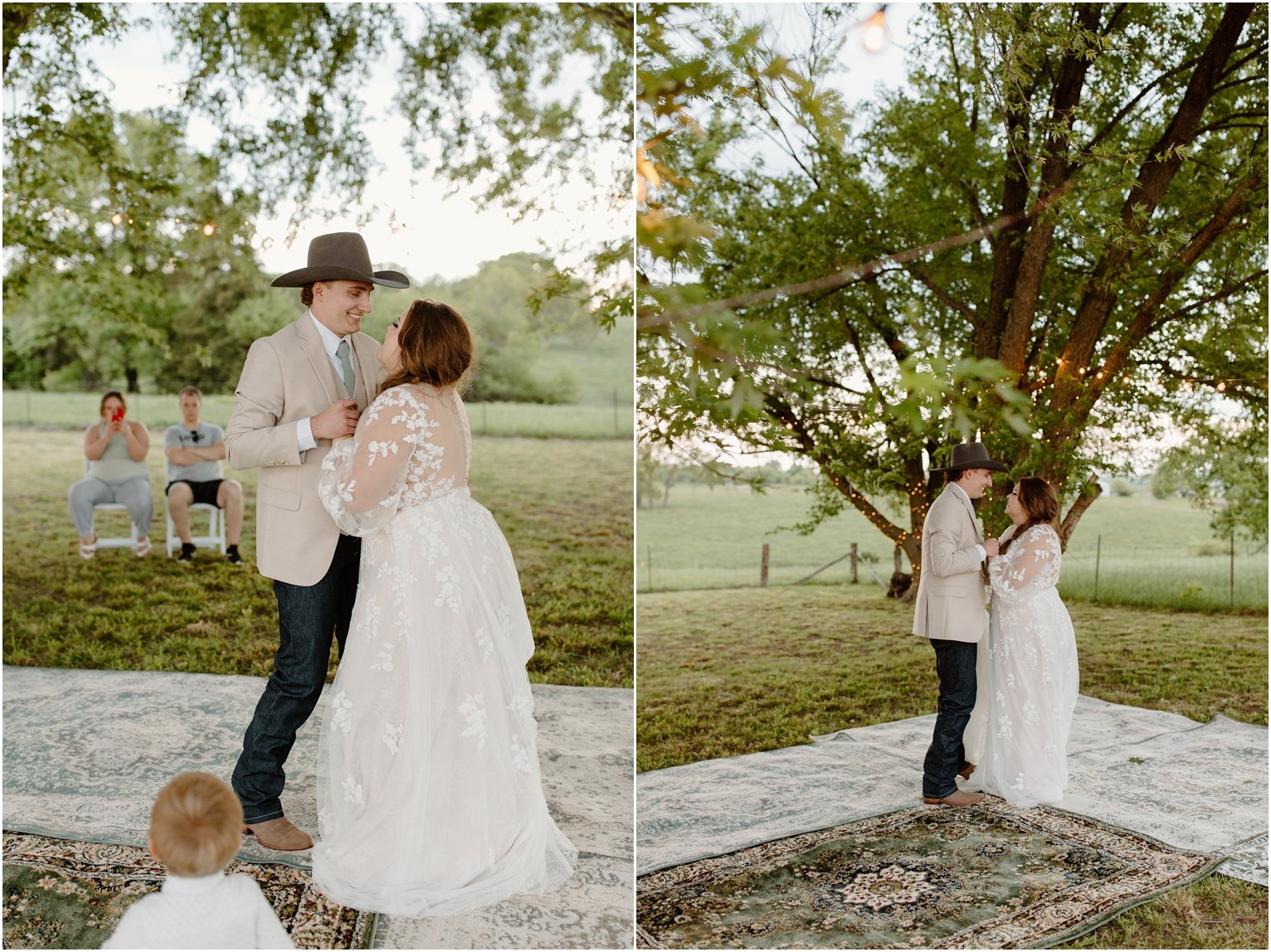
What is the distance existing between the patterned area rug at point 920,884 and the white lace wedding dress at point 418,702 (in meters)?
0.55

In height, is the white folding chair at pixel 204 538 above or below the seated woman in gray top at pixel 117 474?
below

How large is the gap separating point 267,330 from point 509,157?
225 centimetres

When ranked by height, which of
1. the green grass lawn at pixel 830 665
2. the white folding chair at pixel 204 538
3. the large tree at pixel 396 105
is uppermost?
the large tree at pixel 396 105

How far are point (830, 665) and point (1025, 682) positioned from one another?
3.67 feet

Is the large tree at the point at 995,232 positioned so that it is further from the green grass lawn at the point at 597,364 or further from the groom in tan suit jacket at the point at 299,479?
the green grass lawn at the point at 597,364

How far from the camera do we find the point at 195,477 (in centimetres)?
634

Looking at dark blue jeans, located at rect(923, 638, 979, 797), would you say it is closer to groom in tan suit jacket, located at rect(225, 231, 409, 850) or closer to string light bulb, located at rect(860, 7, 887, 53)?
groom in tan suit jacket, located at rect(225, 231, 409, 850)

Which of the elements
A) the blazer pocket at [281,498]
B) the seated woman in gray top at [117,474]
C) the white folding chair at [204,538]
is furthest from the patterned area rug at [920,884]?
the seated woman in gray top at [117,474]

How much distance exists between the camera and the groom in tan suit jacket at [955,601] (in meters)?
3.35

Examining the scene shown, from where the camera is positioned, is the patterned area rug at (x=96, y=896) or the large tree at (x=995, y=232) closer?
the patterned area rug at (x=96, y=896)

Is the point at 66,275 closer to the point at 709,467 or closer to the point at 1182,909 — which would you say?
the point at 709,467

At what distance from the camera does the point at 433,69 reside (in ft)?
21.6

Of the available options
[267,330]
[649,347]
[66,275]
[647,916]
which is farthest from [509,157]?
[647,916]

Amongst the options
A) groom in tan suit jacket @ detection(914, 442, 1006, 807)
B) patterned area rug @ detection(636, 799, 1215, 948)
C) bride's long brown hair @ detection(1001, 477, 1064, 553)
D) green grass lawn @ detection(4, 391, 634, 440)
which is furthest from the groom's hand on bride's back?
green grass lawn @ detection(4, 391, 634, 440)
